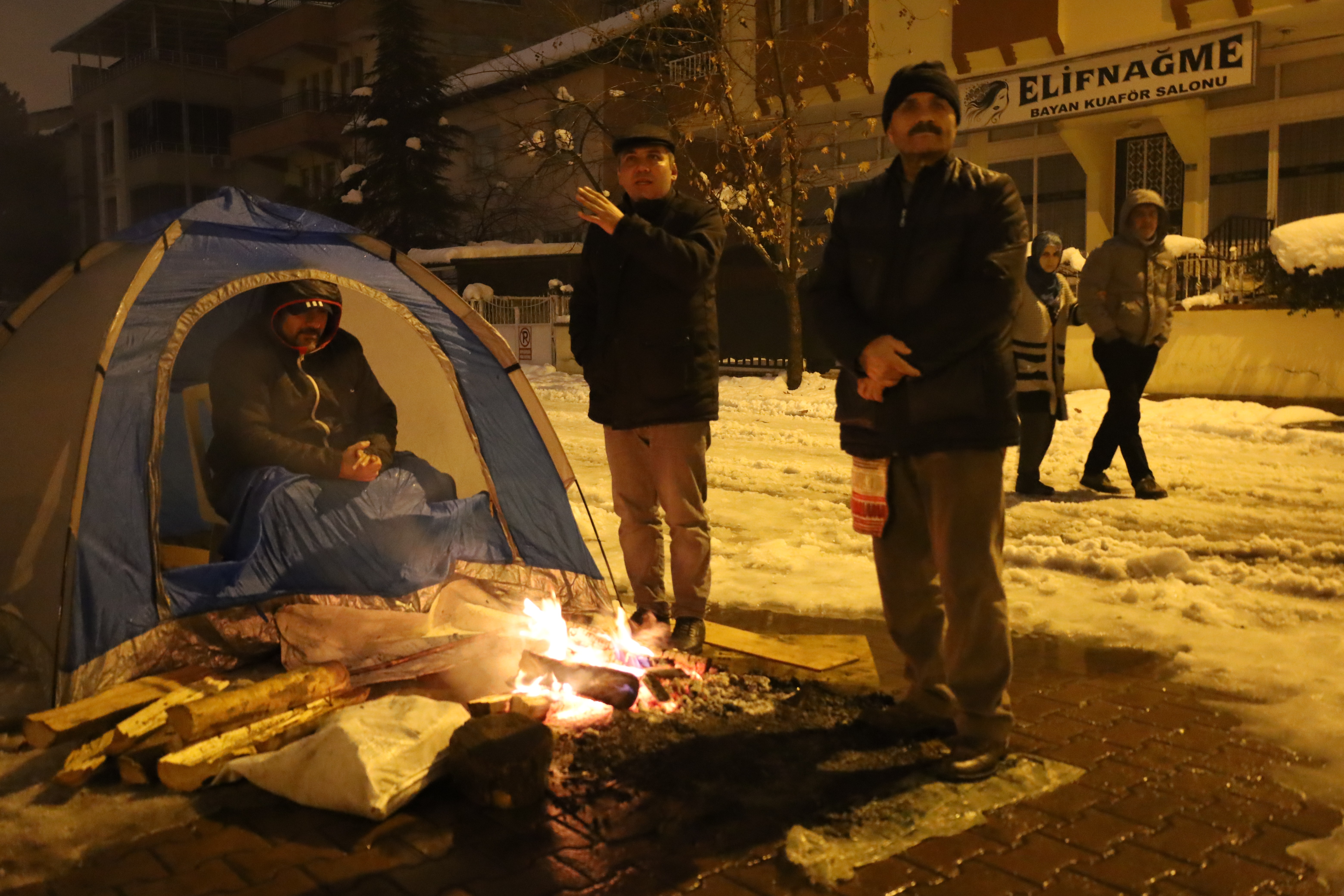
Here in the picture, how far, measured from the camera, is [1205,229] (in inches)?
687

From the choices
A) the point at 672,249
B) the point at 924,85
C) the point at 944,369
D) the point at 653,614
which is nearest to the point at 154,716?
the point at 653,614

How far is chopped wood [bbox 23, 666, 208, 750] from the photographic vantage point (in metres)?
3.80

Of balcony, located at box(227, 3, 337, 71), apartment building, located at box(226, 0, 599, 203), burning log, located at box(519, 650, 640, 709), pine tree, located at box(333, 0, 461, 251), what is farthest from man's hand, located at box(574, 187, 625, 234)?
balcony, located at box(227, 3, 337, 71)

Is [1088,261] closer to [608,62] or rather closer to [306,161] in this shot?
[608,62]

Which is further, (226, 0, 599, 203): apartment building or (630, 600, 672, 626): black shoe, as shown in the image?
(226, 0, 599, 203): apartment building

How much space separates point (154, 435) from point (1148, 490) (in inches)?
250

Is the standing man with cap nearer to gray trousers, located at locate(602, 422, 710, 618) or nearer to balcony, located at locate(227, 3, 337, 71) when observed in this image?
gray trousers, located at locate(602, 422, 710, 618)

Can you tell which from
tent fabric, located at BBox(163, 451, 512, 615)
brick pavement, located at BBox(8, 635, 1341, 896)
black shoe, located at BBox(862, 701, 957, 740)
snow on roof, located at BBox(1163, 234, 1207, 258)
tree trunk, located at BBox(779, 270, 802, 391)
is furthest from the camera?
tree trunk, located at BBox(779, 270, 802, 391)

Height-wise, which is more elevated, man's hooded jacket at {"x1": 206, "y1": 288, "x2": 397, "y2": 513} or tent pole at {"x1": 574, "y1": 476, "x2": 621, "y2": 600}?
man's hooded jacket at {"x1": 206, "y1": 288, "x2": 397, "y2": 513}

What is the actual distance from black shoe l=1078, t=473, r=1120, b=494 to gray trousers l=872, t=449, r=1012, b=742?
4923 mm

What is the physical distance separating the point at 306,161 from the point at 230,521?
38907 mm

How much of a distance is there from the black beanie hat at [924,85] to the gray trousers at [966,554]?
1065mm

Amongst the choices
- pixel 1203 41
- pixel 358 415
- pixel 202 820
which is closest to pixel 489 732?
pixel 202 820

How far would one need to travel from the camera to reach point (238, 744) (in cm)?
363
